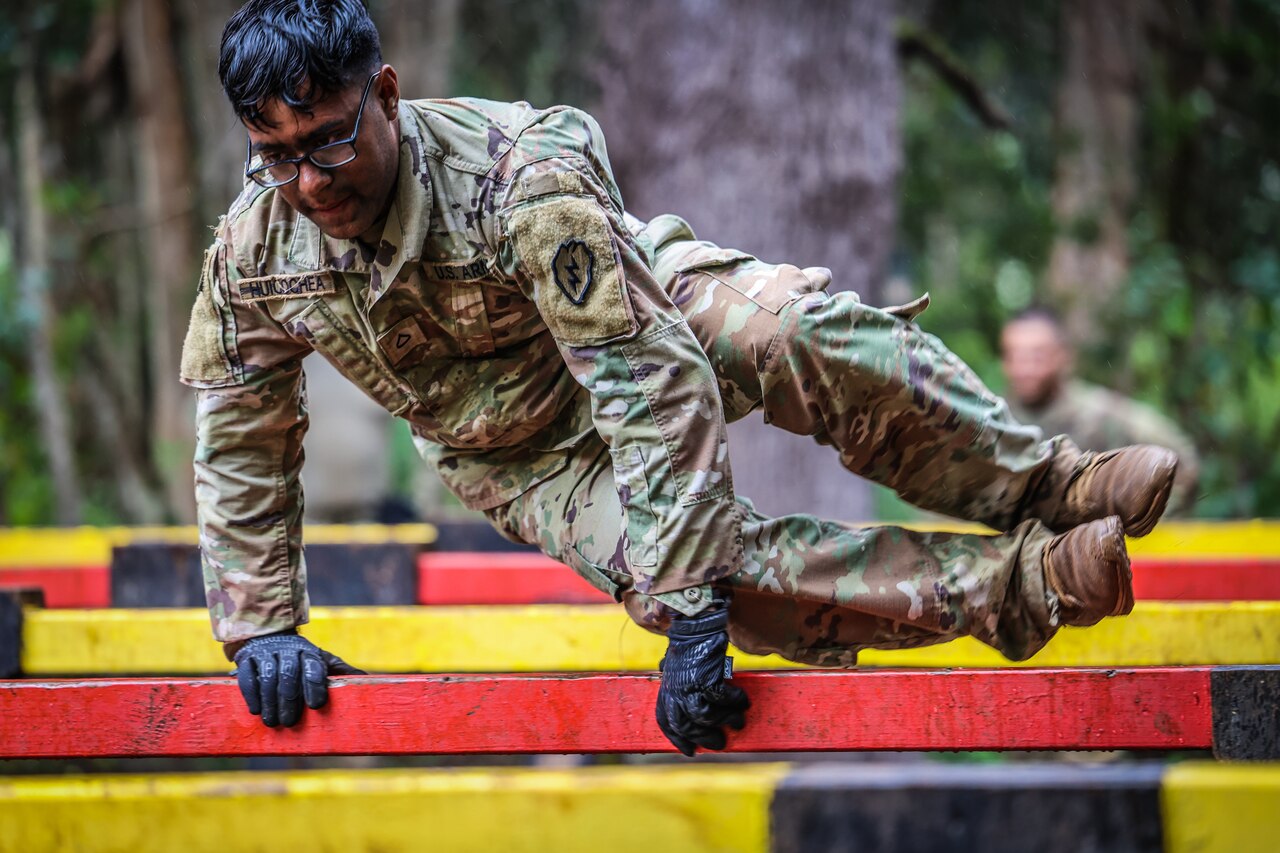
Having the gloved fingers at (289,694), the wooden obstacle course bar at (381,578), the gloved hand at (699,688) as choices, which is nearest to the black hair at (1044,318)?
the wooden obstacle course bar at (381,578)

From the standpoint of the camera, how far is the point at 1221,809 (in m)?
2.84

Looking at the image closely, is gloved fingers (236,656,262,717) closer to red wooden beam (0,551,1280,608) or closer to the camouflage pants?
the camouflage pants

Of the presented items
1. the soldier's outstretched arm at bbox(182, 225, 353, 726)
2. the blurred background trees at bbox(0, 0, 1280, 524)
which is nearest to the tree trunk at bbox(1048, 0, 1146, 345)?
Answer: the blurred background trees at bbox(0, 0, 1280, 524)

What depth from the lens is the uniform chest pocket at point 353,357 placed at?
7.79ft

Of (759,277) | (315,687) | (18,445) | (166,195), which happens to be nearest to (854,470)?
(759,277)

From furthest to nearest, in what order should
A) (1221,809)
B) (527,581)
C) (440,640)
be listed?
(527,581) → (440,640) → (1221,809)

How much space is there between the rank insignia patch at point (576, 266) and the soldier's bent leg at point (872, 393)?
13.8 inches

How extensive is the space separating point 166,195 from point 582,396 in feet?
25.5

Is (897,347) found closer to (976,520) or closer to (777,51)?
(976,520)

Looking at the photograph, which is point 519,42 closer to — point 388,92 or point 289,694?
point 388,92

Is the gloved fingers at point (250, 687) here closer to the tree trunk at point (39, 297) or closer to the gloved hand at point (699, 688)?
the gloved hand at point (699, 688)

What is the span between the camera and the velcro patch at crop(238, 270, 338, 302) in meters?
2.34

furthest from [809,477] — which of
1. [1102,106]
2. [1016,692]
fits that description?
[1102,106]

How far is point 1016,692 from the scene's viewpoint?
2.17 metres
